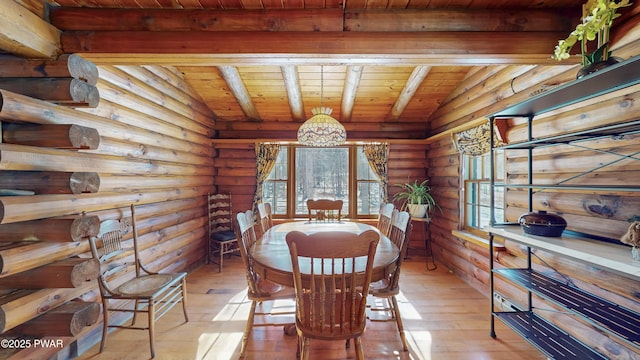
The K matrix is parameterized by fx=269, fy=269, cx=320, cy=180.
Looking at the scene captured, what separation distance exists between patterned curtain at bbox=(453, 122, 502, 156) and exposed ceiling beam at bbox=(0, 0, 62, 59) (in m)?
4.00

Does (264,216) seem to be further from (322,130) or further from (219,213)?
(219,213)

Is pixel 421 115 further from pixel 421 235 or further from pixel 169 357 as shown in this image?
pixel 169 357

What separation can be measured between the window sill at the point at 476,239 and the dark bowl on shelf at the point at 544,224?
3.15ft

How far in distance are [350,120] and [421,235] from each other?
2.46 metres

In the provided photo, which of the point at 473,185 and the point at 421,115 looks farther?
the point at 421,115

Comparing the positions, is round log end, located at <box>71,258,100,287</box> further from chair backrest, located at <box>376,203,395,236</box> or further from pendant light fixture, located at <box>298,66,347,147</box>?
chair backrest, located at <box>376,203,395,236</box>

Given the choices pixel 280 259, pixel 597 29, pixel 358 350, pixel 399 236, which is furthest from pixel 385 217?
pixel 597 29

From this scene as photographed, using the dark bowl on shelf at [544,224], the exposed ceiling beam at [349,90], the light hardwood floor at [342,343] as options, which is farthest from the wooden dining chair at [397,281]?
the exposed ceiling beam at [349,90]

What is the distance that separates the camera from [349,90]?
387 centimetres

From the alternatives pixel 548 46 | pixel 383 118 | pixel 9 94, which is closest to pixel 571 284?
pixel 548 46

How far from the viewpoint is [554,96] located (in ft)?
5.88

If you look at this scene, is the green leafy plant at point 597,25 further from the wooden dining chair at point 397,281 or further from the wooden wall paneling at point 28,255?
the wooden wall paneling at point 28,255

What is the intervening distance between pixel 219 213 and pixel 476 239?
12.7 feet

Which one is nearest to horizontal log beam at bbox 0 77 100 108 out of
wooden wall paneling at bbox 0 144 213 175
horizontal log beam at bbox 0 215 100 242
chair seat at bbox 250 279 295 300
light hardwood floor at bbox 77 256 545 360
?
wooden wall paneling at bbox 0 144 213 175
